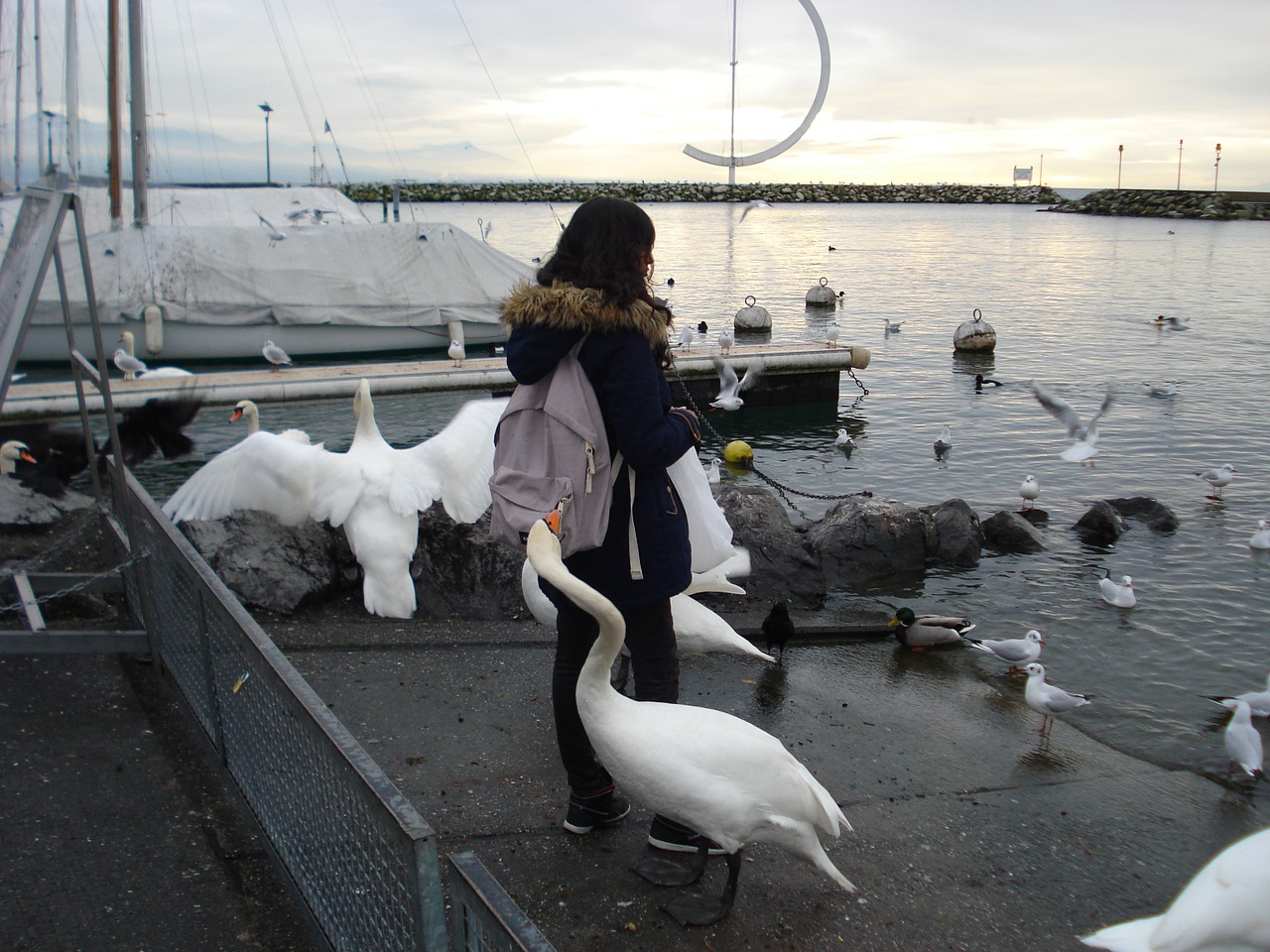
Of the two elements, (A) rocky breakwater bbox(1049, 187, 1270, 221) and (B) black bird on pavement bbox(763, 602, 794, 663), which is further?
(A) rocky breakwater bbox(1049, 187, 1270, 221)

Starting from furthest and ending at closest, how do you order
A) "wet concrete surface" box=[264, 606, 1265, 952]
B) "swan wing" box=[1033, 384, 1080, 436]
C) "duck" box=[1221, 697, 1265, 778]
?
1. "swan wing" box=[1033, 384, 1080, 436]
2. "duck" box=[1221, 697, 1265, 778]
3. "wet concrete surface" box=[264, 606, 1265, 952]

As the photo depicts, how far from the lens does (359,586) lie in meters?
6.05

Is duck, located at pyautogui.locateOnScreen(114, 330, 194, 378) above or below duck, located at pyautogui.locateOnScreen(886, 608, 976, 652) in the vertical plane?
above

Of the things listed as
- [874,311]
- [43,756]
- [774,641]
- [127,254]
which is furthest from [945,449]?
[874,311]

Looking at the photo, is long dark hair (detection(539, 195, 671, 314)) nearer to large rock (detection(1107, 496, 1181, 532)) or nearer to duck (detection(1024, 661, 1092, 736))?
duck (detection(1024, 661, 1092, 736))

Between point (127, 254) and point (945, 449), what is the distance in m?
14.4

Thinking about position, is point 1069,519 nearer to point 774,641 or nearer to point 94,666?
point 774,641

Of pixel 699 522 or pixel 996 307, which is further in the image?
pixel 996 307

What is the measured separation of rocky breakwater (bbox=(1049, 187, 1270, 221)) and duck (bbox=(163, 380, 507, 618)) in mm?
106192

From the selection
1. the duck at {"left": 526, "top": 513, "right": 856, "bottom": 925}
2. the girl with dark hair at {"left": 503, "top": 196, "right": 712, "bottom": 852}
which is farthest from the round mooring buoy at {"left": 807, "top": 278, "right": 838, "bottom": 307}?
the duck at {"left": 526, "top": 513, "right": 856, "bottom": 925}

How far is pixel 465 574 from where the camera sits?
598 cm

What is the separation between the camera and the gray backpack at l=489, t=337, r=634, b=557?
286 cm

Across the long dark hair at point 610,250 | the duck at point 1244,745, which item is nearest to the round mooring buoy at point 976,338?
the duck at point 1244,745

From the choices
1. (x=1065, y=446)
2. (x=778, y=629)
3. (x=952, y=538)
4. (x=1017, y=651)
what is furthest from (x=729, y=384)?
(x=778, y=629)
